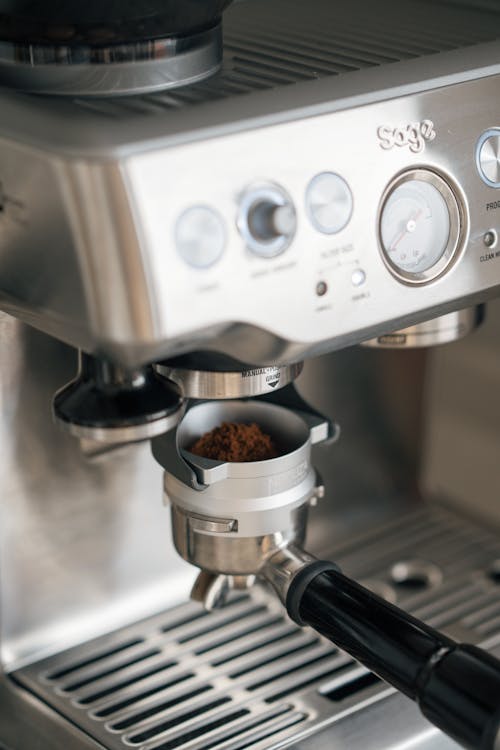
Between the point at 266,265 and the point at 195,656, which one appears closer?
the point at 266,265

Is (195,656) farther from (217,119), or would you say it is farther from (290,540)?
(217,119)

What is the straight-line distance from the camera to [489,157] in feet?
1.50

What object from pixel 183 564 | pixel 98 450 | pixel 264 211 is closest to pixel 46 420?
pixel 98 450

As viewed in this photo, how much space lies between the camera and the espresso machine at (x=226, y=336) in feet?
1.23

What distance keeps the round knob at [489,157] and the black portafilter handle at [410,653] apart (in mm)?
181

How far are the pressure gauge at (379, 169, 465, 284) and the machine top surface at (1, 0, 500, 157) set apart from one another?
0.12 ft

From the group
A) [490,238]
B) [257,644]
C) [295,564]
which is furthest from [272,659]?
[490,238]

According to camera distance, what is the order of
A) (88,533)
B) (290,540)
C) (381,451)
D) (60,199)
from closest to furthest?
(60,199) < (290,540) < (88,533) < (381,451)

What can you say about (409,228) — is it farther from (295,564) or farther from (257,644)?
(257,644)

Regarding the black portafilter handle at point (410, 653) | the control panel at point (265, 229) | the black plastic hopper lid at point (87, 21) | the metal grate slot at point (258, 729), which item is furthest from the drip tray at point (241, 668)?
the black plastic hopper lid at point (87, 21)

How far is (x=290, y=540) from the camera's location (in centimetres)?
54

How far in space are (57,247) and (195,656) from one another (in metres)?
0.33

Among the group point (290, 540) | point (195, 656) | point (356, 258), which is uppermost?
point (356, 258)

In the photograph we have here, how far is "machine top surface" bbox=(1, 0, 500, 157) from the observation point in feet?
1.24
